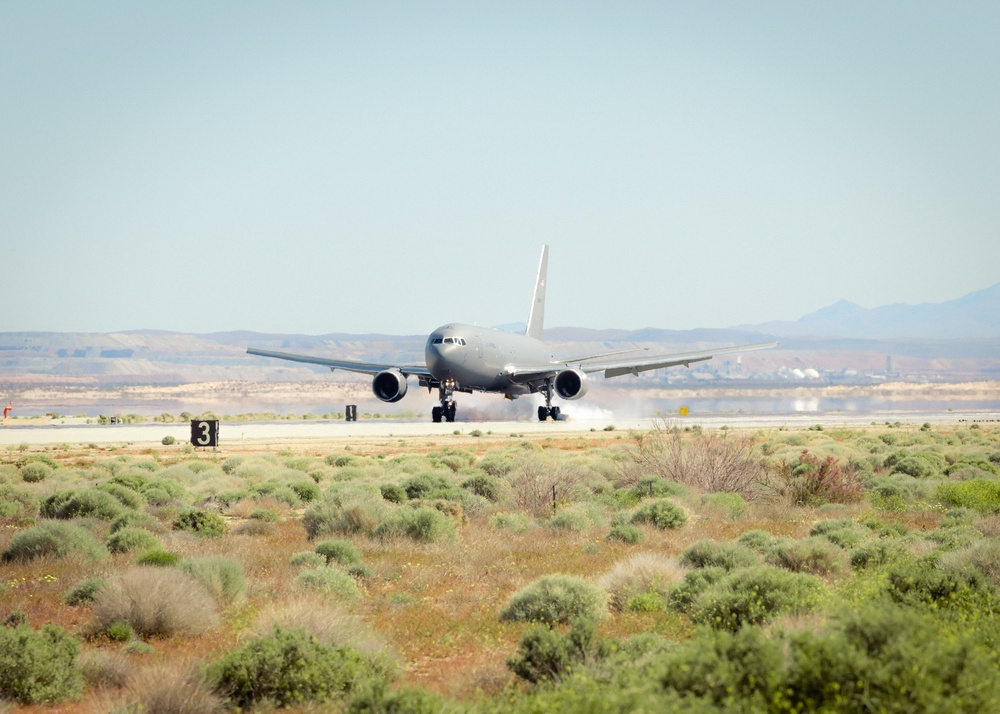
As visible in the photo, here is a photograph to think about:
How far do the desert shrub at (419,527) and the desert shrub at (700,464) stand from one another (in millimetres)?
9443

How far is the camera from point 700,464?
88.0 feet

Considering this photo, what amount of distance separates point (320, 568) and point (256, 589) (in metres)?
0.94

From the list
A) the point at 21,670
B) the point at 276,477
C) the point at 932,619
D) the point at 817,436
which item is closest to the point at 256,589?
the point at 21,670

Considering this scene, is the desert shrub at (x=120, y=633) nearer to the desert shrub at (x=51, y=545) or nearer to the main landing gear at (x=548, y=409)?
the desert shrub at (x=51, y=545)

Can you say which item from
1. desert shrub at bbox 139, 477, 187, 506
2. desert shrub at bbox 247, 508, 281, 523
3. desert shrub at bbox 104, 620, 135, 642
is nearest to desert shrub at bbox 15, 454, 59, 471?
desert shrub at bbox 139, 477, 187, 506

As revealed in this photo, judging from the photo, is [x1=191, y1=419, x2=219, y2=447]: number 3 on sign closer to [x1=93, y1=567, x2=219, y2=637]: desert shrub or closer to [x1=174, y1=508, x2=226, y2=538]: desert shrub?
[x1=174, y1=508, x2=226, y2=538]: desert shrub

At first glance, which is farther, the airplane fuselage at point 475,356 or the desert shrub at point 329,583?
the airplane fuselage at point 475,356

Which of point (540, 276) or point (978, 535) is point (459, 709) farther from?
point (540, 276)

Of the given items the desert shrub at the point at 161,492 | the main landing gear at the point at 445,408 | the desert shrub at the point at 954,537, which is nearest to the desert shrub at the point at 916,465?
the desert shrub at the point at 954,537

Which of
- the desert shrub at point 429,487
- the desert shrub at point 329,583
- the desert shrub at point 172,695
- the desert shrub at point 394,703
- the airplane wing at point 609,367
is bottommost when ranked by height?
the desert shrub at point 429,487

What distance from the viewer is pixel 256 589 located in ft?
46.9

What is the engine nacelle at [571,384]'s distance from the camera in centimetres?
5894

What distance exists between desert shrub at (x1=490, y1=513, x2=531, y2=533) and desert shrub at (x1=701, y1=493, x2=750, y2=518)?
4692 mm

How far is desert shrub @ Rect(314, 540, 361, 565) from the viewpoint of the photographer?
1630 centimetres
